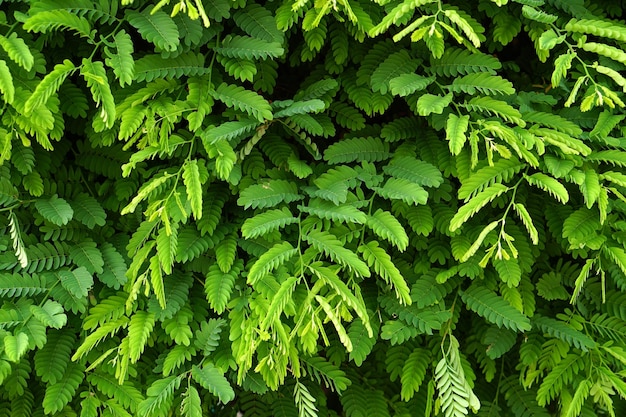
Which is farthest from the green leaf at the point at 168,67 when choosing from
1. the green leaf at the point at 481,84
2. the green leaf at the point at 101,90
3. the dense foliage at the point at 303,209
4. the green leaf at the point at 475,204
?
the green leaf at the point at 475,204

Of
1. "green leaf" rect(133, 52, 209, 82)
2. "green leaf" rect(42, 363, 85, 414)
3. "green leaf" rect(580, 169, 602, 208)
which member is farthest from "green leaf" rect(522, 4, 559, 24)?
"green leaf" rect(42, 363, 85, 414)

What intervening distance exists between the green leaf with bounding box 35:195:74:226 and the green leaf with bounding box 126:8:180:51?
60 centimetres

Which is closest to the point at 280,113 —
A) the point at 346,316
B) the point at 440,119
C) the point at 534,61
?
the point at 440,119

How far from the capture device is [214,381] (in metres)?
1.83

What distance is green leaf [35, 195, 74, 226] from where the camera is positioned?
1.83m

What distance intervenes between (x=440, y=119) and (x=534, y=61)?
21.7 inches

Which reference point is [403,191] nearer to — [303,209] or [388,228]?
[388,228]

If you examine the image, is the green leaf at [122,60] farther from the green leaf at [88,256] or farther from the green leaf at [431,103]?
the green leaf at [431,103]

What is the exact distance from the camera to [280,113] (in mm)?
1841

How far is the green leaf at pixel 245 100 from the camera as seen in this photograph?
1.80 meters

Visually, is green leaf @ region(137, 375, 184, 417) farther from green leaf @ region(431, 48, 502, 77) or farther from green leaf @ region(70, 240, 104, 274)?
green leaf @ region(431, 48, 502, 77)

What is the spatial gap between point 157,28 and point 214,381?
1.10 metres

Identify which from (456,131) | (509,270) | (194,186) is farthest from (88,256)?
(509,270)

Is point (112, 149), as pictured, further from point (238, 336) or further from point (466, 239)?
point (466, 239)
